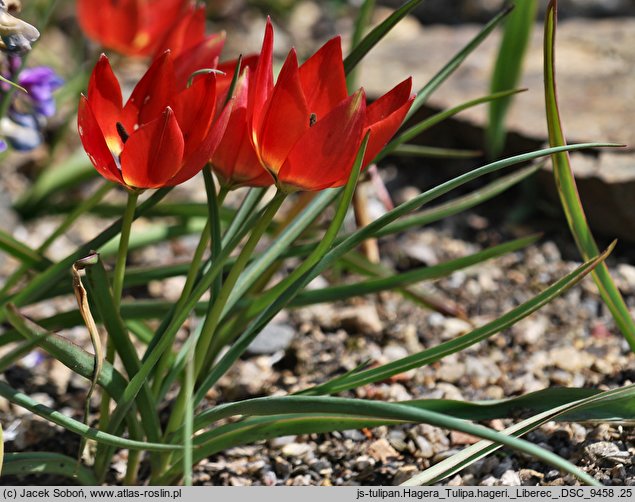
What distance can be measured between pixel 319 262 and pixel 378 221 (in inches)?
3.5

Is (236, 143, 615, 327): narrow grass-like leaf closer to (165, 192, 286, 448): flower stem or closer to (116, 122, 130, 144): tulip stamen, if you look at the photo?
(165, 192, 286, 448): flower stem

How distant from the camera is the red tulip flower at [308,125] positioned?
2.95 ft

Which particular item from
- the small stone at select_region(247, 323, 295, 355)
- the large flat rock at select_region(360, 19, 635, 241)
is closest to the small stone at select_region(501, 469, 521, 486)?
the small stone at select_region(247, 323, 295, 355)

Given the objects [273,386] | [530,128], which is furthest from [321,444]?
[530,128]

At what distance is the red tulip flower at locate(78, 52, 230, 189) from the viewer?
909 millimetres

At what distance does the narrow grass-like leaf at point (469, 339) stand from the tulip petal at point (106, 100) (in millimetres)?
414

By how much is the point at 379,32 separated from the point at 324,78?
0.21 m

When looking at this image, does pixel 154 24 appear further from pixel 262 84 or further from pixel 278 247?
pixel 262 84

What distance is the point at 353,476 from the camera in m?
1.27

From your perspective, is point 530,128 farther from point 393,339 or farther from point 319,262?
point 319,262

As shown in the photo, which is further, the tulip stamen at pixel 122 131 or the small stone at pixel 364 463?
the small stone at pixel 364 463

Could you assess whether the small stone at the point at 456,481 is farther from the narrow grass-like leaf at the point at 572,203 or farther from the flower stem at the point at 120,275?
the flower stem at the point at 120,275

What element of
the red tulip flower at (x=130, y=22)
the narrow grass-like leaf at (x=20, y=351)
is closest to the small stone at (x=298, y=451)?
the narrow grass-like leaf at (x=20, y=351)

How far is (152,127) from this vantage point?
90 cm
